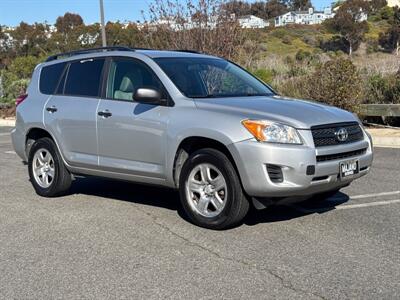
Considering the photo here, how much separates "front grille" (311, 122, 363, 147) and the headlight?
22cm

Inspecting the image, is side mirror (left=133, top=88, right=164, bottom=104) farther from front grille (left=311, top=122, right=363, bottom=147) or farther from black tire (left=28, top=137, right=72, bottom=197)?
black tire (left=28, top=137, right=72, bottom=197)

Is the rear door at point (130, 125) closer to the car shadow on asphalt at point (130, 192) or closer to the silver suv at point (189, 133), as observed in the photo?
the silver suv at point (189, 133)

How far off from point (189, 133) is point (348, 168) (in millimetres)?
1619

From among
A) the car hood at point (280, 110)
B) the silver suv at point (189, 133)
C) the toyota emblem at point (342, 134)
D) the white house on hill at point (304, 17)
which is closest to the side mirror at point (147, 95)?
the silver suv at point (189, 133)

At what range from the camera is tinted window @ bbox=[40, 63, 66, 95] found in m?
7.81

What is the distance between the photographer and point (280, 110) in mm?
5809

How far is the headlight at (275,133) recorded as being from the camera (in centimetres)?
551

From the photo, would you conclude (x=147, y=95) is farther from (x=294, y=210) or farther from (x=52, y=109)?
(x=294, y=210)

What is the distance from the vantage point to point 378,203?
23.0 feet

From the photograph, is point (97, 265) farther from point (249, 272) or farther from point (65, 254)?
point (249, 272)

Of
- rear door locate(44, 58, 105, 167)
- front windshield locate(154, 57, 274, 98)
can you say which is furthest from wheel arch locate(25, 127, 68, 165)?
front windshield locate(154, 57, 274, 98)

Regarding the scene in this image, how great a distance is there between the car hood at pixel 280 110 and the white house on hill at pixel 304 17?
297 feet

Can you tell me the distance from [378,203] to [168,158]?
2.63 m

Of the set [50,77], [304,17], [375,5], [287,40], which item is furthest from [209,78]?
[304,17]
